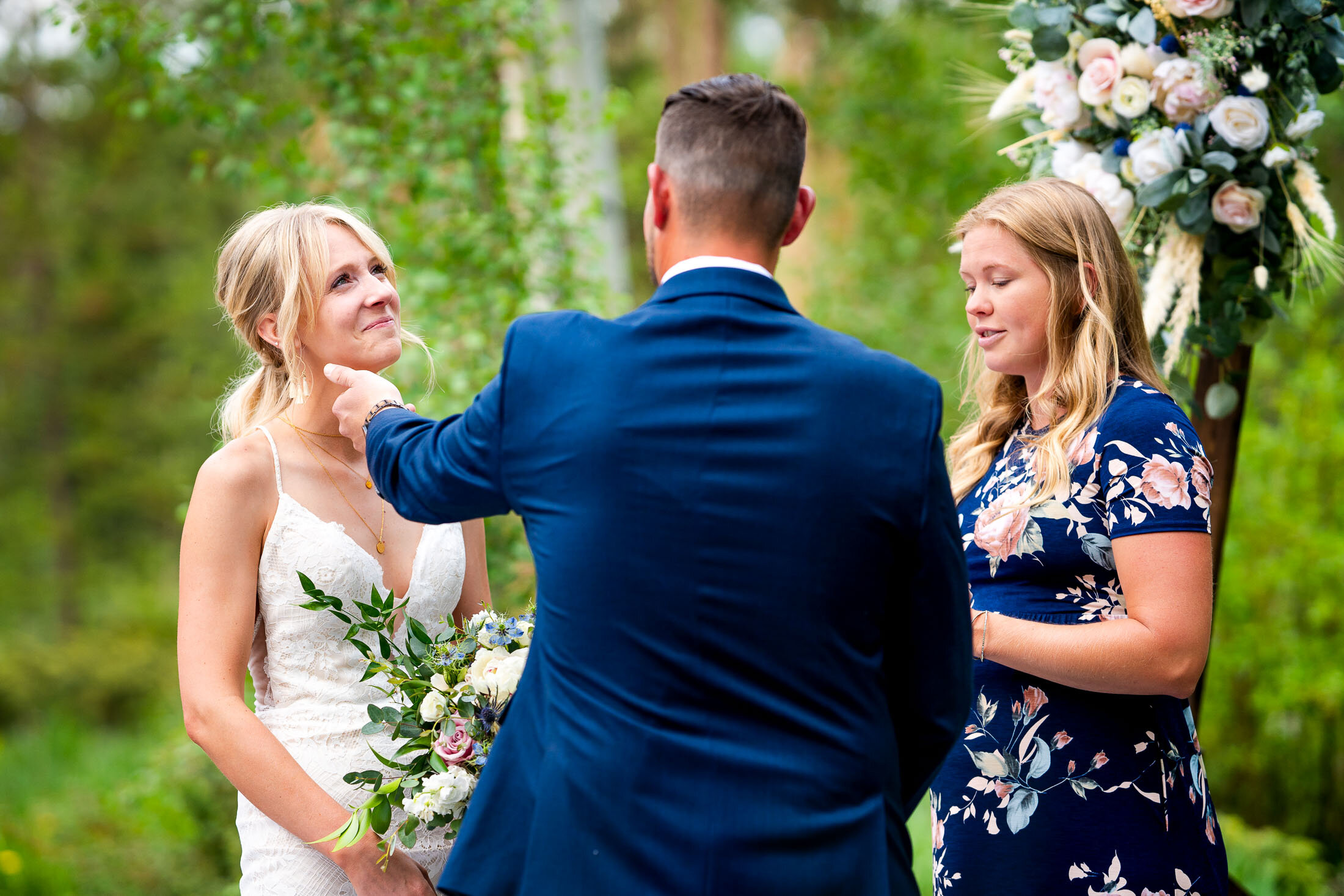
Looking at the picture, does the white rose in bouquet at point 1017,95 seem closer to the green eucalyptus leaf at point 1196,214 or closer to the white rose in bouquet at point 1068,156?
the white rose in bouquet at point 1068,156

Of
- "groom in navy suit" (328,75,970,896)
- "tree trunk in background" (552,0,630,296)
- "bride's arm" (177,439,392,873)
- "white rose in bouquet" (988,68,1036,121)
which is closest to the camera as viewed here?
Answer: "groom in navy suit" (328,75,970,896)

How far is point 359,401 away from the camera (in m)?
1.83

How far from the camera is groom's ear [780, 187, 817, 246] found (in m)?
1.57

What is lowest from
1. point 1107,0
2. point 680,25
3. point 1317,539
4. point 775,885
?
point 1317,539

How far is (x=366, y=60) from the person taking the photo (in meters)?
4.80

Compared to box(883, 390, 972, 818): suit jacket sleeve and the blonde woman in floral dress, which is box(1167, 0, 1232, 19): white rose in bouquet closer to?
the blonde woman in floral dress

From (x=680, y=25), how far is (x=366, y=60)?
7110 mm

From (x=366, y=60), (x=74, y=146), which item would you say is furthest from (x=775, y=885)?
(x=74, y=146)

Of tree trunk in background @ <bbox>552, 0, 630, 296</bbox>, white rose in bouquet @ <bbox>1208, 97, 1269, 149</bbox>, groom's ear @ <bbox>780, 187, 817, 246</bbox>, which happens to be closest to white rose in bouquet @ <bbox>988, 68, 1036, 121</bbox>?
white rose in bouquet @ <bbox>1208, 97, 1269, 149</bbox>

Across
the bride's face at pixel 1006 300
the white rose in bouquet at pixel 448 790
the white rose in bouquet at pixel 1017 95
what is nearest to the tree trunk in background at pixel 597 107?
the white rose in bouquet at pixel 1017 95

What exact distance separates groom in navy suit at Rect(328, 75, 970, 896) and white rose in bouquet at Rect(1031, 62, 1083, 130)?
5.52ft

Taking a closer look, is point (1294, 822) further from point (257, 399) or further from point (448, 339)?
point (257, 399)

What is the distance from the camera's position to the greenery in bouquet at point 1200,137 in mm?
2654

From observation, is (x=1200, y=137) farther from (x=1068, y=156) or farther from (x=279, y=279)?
(x=279, y=279)
